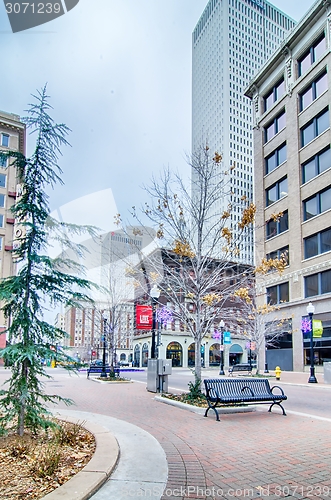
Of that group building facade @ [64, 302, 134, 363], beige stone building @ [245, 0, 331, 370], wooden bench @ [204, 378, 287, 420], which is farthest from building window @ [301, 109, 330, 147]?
wooden bench @ [204, 378, 287, 420]

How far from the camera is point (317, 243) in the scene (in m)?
33.8

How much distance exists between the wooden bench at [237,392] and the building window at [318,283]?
22.9 meters

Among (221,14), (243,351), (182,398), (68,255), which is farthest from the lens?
(221,14)

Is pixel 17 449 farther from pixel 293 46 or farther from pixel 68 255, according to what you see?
pixel 293 46

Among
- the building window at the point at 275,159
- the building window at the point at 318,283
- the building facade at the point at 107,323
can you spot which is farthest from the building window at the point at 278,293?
the building facade at the point at 107,323

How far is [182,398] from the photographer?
1256cm

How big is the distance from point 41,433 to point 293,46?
4055 cm

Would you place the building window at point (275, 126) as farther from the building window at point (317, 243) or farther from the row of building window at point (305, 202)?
the building window at point (317, 243)

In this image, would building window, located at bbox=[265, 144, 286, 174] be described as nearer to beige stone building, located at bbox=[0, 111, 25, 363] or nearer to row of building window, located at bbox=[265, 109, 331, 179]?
row of building window, located at bbox=[265, 109, 331, 179]

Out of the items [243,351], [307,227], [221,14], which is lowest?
[243,351]

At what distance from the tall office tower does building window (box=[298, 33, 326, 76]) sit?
331 ft

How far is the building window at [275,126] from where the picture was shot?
40.1 m

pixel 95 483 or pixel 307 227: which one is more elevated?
pixel 307 227

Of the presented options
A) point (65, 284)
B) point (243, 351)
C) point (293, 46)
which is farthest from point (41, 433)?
point (243, 351)
